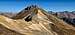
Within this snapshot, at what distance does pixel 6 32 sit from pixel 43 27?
11.4 feet

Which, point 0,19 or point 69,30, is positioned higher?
point 0,19

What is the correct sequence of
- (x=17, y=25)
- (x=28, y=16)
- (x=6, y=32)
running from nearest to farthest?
(x=6, y=32), (x=17, y=25), (x=28, y=16)

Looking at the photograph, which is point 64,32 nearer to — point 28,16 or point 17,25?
point 28,16

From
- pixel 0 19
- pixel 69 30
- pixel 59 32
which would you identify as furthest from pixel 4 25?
pixel 69 30

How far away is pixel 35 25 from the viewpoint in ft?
56.0

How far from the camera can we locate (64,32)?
62.0 feet

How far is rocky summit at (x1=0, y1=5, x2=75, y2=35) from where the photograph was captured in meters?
15.5

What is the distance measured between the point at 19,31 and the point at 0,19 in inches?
73.1

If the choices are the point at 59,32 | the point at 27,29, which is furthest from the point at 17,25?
the point at 59,32

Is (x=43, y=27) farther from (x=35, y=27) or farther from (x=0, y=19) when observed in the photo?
(x=0, y=19)

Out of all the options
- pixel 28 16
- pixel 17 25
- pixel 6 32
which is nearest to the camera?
pixel 6 32

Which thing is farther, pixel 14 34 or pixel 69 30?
pixel 69 30

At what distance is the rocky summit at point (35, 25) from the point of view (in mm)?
15508

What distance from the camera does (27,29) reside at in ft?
52.9
